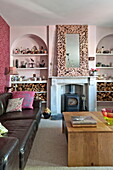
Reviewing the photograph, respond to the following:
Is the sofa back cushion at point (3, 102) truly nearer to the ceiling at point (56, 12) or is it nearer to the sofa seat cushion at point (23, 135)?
the sofa seat cushion at point (23, 135)

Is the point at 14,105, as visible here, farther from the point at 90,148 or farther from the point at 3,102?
the point at 90,148

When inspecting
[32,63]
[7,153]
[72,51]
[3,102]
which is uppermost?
[72,51]

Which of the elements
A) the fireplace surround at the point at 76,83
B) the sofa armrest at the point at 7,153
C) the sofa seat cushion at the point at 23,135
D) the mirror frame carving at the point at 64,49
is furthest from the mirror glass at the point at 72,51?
the sofa armrest at the point at 7,153

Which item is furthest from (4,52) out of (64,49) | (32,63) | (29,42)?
(64,49)

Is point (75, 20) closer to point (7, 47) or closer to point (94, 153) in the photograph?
point (7, 47)

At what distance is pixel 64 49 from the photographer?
500 centimetres

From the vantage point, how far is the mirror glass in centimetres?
503

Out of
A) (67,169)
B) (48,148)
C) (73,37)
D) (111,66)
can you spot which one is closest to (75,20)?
(73,37)

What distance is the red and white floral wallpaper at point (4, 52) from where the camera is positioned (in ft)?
14.0

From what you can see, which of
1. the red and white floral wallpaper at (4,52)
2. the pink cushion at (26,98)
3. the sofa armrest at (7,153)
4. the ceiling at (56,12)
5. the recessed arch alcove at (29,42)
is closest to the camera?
the sofa armrest at (7,153)

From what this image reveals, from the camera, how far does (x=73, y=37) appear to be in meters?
5.06

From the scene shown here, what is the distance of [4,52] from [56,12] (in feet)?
6.07

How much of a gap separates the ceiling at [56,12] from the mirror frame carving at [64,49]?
0.22m

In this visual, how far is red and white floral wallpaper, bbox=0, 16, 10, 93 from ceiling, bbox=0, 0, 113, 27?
233 mm
